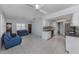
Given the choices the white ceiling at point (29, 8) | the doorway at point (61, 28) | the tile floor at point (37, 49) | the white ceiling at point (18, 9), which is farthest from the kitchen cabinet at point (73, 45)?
the doorway at point (61, 28)

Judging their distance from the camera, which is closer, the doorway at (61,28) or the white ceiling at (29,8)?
the white ceiling at (29,8)

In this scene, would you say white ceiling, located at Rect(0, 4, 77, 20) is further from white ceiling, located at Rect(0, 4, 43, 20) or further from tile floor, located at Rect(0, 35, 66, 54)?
tile floor, located at Rect(0, 35, 66, 54)

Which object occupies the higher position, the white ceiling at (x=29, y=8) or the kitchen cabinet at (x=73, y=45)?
the white ceiling at (x=29, y=8)

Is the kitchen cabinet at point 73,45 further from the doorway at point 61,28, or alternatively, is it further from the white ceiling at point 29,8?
the doorway at point 61,28

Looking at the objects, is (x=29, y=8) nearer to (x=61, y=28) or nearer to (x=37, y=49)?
(x=37, y=49)

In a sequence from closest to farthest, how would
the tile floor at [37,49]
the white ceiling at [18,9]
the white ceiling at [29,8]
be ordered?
the tile floor at [37,49]
the white ceiling at [29,8]
the white ceiling at [18,9]

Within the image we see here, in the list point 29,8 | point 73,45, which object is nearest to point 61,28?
point 29,8

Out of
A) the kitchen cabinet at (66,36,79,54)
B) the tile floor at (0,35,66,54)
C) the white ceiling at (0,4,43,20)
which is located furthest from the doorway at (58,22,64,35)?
the kitchen cabinet at (66,36,79,54)

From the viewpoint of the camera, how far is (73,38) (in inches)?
124
